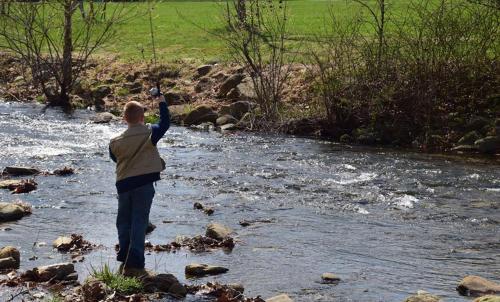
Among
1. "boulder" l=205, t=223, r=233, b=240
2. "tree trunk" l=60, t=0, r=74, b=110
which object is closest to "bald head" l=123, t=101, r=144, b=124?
"boulder" l=205, t=223, r=233, b=240

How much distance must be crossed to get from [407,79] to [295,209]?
8.08 m

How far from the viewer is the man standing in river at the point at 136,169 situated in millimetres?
10508

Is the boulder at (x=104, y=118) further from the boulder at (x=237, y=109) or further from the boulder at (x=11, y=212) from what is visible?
the boulder at (x=11, y=212)

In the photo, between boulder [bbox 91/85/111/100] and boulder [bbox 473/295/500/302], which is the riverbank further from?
boulder [bbox 473/295/500/302]

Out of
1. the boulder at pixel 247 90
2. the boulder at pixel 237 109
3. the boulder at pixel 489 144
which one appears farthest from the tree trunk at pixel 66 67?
the boulder at pixel 489 144

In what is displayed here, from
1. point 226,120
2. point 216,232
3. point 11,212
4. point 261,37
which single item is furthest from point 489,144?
point 11,212

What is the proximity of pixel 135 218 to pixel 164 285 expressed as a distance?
0.96m

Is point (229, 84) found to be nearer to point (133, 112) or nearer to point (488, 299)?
point (133, 112)

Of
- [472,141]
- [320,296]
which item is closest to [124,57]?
[472,141]

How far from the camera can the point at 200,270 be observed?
35.6ft

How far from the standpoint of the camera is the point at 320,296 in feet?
33.1

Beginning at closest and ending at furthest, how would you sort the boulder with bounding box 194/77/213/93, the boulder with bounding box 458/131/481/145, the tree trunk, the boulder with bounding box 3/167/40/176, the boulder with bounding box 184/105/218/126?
the boulder with bounding box 3/167/40/176 → the boulder with bounding box 458/131/481/145 → the boulder with bounding box 184/105/218/126 → the tree trunk → the boulder with bounding box 194/77/213/93

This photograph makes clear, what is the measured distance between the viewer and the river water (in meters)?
11.1

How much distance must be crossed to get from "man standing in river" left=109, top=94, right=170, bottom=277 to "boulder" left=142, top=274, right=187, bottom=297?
0.88ft
